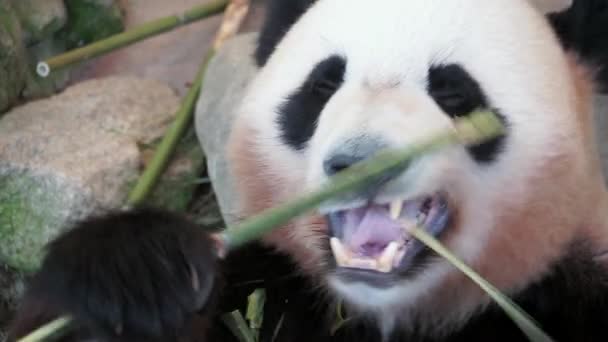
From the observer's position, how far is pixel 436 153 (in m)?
1.31

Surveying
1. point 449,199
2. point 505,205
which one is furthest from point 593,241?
point 449,199

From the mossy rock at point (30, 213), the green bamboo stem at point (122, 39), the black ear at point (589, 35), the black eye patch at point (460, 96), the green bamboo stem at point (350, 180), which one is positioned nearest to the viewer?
the green bamboo stem at point (350, 180)

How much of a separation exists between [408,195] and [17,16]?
222cm

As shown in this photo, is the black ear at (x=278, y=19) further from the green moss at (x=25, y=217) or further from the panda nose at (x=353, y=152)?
the green moss at (x=25, y=217)

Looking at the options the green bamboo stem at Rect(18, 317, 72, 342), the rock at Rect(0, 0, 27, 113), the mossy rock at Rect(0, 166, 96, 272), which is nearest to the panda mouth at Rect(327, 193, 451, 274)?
the green bamboo stem at Rect(18, 317, 72, 342)

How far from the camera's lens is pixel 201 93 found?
2.88 m

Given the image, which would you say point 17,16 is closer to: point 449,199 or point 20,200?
point 20,200

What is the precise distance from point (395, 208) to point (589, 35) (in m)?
0.52

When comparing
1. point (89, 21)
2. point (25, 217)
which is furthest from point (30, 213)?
point (89, 21)

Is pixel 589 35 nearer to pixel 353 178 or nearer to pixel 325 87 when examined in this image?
pixel 325 87

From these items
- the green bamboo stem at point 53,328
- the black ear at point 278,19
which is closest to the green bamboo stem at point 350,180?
the green bamboo stem at point 53,328

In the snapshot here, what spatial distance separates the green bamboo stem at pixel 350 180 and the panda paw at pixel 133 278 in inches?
2.2

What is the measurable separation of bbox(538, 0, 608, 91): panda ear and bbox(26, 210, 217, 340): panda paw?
0.73m

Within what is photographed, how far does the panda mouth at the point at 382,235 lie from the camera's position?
1319 mm
